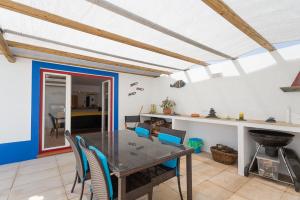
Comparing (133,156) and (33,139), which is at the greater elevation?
(133,156)

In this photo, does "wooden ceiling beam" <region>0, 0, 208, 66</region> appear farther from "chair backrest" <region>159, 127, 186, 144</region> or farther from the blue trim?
the blue trim

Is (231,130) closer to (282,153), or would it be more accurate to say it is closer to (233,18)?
(282,153)

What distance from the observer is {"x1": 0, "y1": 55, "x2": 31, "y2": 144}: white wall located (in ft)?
10.1

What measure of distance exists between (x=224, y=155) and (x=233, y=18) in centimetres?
254

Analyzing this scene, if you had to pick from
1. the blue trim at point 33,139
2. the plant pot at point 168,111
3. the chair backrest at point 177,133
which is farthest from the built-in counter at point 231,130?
the blue trim at point 33,139

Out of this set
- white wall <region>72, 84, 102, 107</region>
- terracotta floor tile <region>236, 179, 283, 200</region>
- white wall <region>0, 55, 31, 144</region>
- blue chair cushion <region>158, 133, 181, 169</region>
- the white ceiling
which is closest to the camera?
the white ceiling

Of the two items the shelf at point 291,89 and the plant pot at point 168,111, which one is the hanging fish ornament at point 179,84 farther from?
the shelf at point 291,89

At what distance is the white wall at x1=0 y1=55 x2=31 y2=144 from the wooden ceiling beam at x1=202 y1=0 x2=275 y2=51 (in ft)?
12.8

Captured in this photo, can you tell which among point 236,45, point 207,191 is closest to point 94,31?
point 236,45

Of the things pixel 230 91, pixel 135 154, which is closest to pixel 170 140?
pixel 135 154

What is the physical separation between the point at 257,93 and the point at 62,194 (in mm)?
3852

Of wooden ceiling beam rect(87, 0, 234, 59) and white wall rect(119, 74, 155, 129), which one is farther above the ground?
wooden ceiling beam rect(87, 0, 234, 59)

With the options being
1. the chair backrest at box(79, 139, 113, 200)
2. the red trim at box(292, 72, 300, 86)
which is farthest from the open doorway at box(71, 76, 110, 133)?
the red trim at box(292, 72, 300, 86)

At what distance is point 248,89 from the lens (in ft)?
10.2
